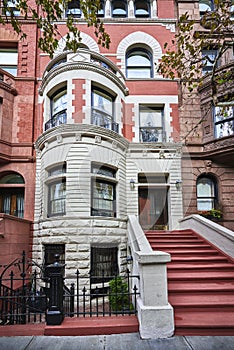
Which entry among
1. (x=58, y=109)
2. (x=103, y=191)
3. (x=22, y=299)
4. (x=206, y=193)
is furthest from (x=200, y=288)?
(x=58, y=109)

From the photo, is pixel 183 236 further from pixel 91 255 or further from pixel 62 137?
pixel 62 137

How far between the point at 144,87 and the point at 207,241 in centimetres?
784

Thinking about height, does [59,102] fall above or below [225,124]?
above

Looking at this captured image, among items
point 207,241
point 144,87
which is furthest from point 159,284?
point 144,87

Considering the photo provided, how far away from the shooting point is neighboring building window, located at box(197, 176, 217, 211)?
1056 cm

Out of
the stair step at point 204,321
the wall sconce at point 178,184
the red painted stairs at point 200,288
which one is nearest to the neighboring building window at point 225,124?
the wall sconce at point 178,184

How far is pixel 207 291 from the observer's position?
4543 millimetres

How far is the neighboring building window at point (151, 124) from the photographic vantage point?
36.0ft

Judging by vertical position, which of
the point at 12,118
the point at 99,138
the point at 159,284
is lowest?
the point at 159,284

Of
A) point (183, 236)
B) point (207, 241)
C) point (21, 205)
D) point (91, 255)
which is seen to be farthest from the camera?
point (21, 205)

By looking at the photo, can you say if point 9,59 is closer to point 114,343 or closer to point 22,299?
point 22,299

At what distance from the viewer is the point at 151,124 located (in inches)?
444

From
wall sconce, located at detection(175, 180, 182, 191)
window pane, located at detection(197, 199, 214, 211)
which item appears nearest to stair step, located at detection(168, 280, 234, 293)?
wall sconce, located at detection(175, 180, 182, 191)

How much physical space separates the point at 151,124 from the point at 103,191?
14.4 ft
